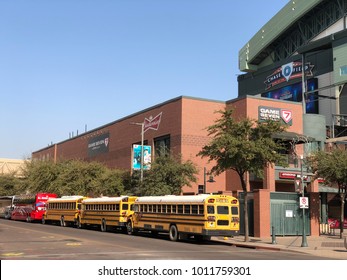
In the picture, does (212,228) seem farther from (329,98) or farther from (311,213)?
(329,98)

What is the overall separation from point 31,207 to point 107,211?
747 inches

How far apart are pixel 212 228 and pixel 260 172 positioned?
5.57 metres

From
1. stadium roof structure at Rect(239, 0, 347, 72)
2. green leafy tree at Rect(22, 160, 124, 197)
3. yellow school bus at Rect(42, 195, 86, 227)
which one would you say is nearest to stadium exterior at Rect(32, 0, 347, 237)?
stadium roof structure at Rect(239, 0, 347, 72)

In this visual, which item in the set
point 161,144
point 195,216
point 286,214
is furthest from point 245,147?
point 161,144

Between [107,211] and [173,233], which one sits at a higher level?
[107,211]

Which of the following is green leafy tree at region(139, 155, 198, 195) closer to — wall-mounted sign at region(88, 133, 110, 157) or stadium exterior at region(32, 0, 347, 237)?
stadium exterior at region(32, 0, 347, 237)

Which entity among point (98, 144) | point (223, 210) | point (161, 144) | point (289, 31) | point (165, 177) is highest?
point (289, 31)

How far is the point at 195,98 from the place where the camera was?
5075cm

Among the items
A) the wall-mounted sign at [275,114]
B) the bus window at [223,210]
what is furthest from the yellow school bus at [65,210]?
the wall-mounted sign at [275,114]

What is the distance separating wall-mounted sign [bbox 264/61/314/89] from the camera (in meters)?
72.6

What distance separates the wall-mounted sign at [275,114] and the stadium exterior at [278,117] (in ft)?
0.36

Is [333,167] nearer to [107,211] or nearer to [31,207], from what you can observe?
[107,211]

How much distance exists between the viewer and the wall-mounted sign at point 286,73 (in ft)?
238

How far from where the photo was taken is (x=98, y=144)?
2805 inches
